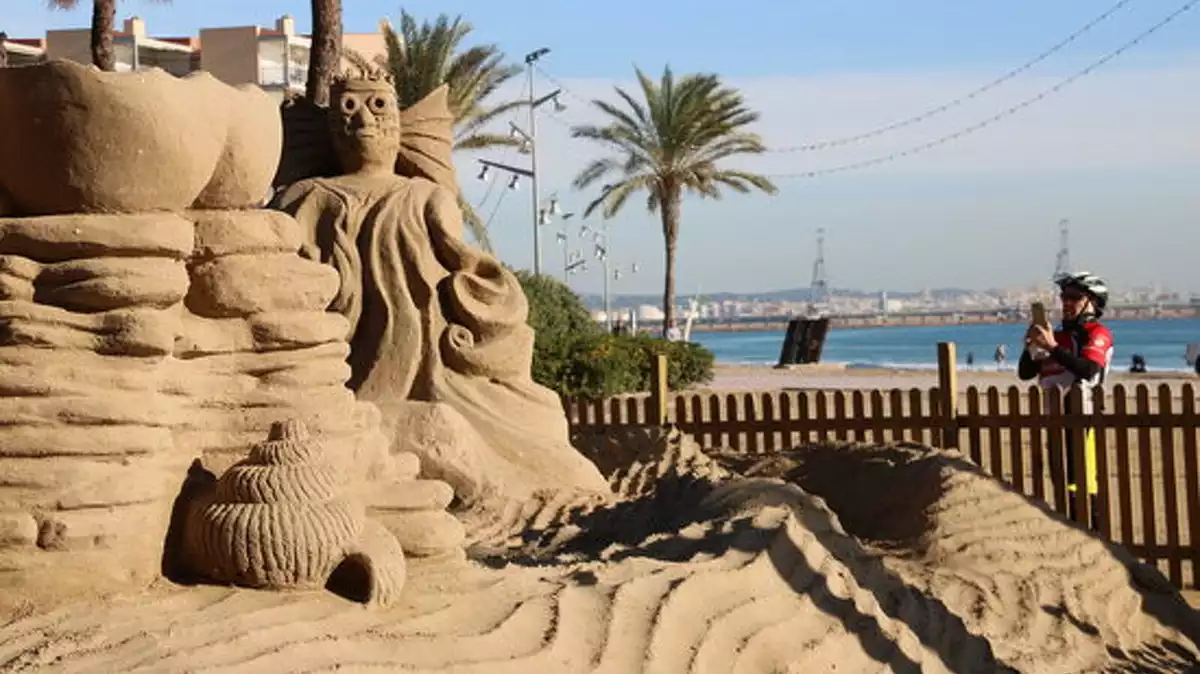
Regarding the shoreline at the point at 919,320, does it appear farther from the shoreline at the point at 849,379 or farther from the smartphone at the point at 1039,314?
the smartphone at the point at 1039,314

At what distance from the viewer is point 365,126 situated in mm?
7742

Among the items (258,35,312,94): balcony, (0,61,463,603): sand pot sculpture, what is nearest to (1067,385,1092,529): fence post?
(0,61,463,603): sand pot sculpture

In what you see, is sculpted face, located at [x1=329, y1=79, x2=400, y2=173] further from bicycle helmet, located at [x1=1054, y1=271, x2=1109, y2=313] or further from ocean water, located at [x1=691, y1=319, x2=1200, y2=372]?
ocean water, located at [x1=691, y1=319, x2=1200, y2=372]

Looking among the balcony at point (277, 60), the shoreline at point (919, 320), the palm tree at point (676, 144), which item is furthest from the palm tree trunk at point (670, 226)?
the shoreline at point (919, 320)

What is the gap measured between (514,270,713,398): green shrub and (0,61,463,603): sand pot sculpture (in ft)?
43.8

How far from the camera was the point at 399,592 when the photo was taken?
4000 millimetres

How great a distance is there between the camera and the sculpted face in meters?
7.75

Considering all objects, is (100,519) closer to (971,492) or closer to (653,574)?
(653,574)

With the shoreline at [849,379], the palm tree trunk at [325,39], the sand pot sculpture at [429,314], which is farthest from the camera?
the shoreline at [849,379]

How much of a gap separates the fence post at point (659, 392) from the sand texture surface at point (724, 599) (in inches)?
53.2

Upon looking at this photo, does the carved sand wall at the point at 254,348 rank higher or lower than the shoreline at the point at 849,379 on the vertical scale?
higher

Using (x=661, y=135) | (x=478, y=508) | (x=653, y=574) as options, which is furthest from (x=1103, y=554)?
(x=661, y=135)

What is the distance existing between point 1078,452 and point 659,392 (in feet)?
10.7

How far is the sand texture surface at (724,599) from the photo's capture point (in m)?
3.47
